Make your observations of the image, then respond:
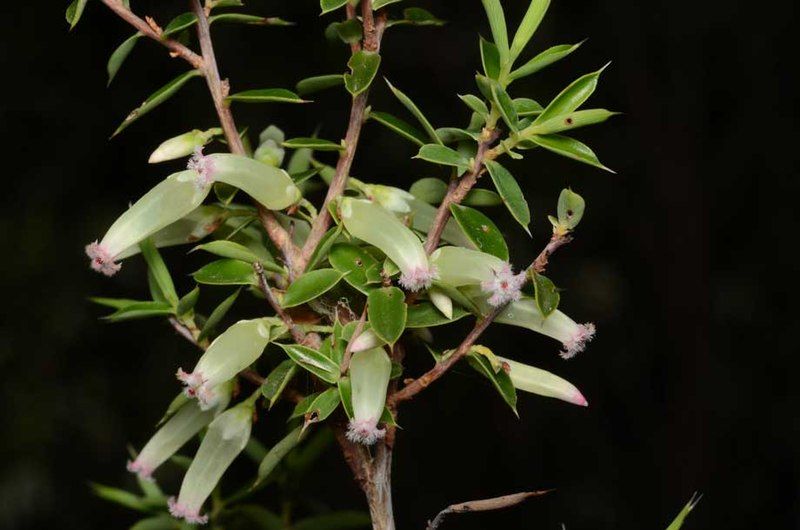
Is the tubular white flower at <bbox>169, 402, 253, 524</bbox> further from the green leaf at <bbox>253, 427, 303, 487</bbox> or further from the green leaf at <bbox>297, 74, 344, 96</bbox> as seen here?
the green leaf at <bbox>297, 74, 344, 96</bbox>

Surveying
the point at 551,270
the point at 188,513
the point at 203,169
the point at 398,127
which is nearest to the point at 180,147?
the point at 203,169

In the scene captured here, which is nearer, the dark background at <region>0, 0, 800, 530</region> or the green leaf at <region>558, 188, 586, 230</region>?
the green leaf at <region>558, 188, 586, 230</region>

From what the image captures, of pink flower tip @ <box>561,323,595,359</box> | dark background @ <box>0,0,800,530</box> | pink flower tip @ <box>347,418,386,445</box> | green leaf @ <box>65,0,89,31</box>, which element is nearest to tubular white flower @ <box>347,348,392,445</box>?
pink flower tip @ <box>347,418,386,445</box>

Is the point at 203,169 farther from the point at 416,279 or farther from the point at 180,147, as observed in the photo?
the point at 416,279

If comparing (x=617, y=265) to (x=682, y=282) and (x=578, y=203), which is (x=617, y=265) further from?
(x=578, y=203)

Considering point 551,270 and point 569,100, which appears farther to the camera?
point 551,270

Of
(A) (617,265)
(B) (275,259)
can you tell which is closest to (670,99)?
(A) (617,265)

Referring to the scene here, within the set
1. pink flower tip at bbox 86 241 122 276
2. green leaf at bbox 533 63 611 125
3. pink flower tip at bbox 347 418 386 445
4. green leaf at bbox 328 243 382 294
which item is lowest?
pink flower tip at bbox 347 418 386 445
